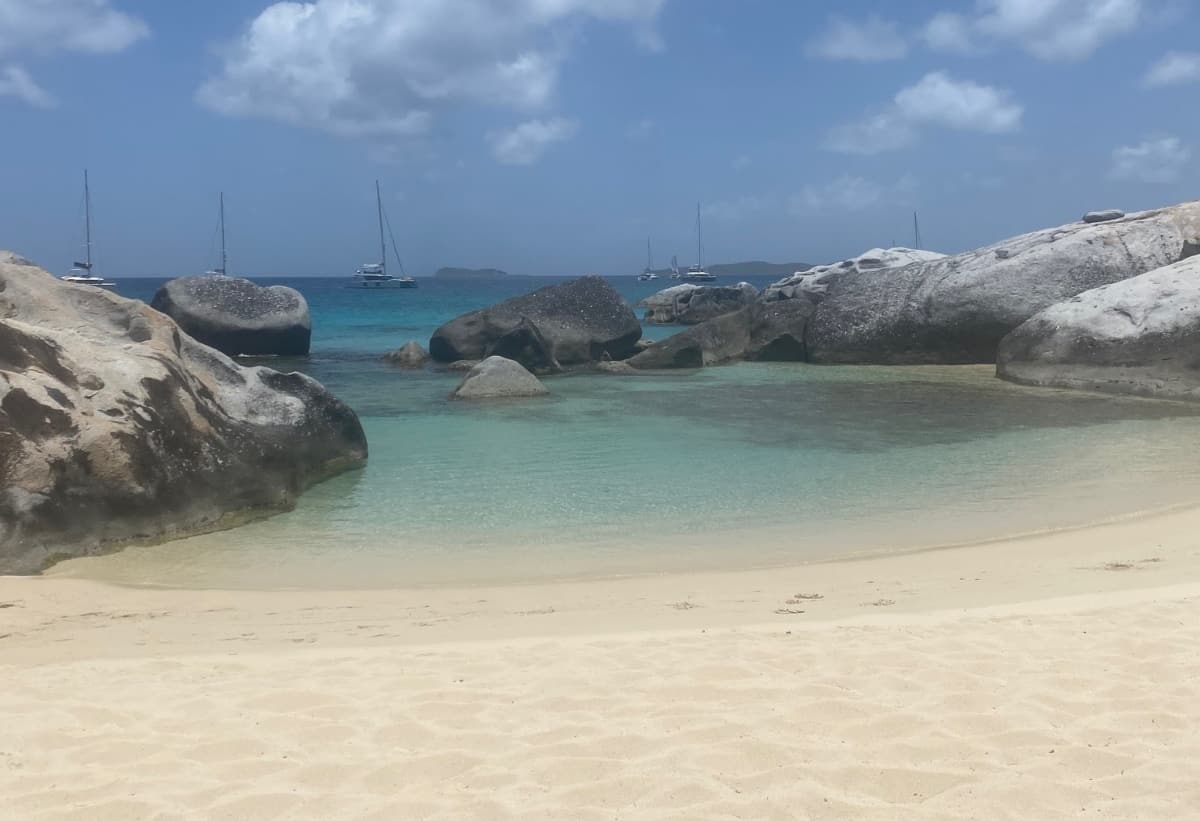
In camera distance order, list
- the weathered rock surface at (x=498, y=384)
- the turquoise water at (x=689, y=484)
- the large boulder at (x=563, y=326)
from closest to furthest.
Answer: the turquoise water at (x=689, y=484), the weathered rock surface at (x=498, y=384), the large boulder at (x=563, y=326)

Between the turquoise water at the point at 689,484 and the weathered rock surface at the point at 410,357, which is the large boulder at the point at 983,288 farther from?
the weathered rock surface at the point at 410,357

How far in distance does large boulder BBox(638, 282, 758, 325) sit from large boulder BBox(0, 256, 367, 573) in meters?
31.5

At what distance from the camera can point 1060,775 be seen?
3.27 metres

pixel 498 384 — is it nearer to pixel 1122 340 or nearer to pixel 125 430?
pixel 125 430

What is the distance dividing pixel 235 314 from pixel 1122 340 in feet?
61.4

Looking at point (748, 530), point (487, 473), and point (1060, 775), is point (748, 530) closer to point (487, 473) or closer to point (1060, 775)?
point (487, 473)

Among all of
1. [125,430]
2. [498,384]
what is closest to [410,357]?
[498,384]

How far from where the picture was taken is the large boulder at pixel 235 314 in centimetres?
2397

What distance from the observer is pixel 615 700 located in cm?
410

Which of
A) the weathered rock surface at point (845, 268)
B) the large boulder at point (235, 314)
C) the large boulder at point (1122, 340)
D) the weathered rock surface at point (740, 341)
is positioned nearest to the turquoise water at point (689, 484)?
the large boulder at point (1122, 340)

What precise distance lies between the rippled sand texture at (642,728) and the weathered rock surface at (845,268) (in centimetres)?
2212

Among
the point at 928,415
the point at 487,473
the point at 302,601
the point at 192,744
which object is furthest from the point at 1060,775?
the point at 928,415

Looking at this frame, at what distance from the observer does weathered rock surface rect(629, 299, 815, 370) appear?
21781mm

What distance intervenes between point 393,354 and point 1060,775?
72.9 ft
